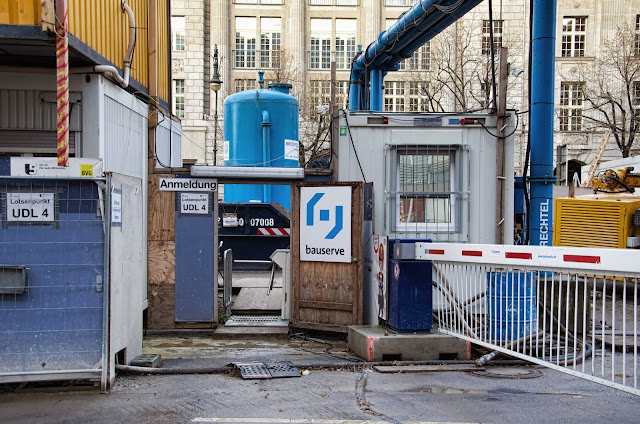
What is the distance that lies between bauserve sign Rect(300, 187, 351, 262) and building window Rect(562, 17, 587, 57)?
3587 centimetres

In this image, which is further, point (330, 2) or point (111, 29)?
point (330, 2)

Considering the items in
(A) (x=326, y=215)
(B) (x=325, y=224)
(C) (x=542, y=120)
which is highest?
(C) (x=542, y=120)

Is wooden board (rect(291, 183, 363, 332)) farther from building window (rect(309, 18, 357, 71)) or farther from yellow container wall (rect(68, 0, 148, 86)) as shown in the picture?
building window (rect(309, 18, 357, 71))

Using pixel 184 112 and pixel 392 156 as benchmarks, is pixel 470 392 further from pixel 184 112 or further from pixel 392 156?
pixel 184 112

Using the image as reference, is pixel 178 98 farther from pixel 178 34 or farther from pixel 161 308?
pixel 161 308

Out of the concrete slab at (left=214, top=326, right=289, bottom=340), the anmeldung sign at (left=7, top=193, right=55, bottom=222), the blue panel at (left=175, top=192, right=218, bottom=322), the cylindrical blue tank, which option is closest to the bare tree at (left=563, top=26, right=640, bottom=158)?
the cylindrical blue tank

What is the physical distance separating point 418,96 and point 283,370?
33.0m

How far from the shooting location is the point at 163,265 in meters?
10.7

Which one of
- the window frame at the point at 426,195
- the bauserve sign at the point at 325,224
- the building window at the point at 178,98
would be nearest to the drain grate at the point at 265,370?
the bauserve sign at the point at 325,224

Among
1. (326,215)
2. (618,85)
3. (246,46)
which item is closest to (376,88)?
(326,215)

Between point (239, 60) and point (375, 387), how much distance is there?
38.0 meters

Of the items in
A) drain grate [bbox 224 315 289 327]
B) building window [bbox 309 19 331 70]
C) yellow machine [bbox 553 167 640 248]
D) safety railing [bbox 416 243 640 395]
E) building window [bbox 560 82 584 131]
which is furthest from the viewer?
building window [bbox 309 19 331 70]

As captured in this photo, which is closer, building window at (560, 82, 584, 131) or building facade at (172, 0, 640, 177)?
building facade at (172, 0, 640, 177)

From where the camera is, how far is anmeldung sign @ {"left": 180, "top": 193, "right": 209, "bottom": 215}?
10.7 metres
